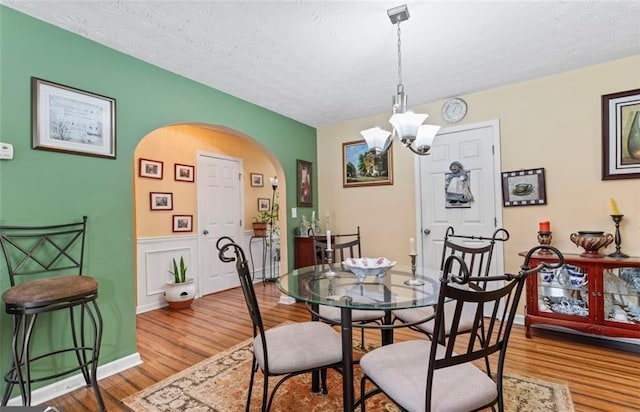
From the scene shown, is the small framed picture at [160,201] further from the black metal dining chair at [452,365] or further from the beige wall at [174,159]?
the black metal dining chair at [452,365]

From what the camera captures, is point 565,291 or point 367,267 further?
point 565,291

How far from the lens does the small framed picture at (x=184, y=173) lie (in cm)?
425

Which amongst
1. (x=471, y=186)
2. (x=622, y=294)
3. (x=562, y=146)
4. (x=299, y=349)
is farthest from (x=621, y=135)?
(x=299, y=349)

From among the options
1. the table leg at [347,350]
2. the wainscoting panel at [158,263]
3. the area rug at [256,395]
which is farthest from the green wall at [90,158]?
the table leg at [347,350]

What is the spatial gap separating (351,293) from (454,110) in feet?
8.93

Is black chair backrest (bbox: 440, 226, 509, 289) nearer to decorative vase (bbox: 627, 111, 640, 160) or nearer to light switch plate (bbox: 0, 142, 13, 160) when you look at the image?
decorative vase (bbox: 627, 111, 640, 160)

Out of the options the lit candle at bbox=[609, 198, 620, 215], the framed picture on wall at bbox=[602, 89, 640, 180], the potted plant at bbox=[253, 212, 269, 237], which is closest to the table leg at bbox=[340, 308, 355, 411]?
the lit candle at bbox=[609, 198, 620, 215]

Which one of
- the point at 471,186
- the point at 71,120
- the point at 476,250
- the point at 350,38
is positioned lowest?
the point at 476,250

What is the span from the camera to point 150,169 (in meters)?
3.95

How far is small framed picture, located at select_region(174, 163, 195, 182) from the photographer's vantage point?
4.25m

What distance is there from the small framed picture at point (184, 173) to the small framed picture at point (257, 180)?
3.66 feet

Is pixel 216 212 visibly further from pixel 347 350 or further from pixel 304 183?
pixel 347 350

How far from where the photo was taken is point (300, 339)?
5.79ft

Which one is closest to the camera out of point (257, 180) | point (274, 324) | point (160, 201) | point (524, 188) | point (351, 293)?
point (351, 293)
